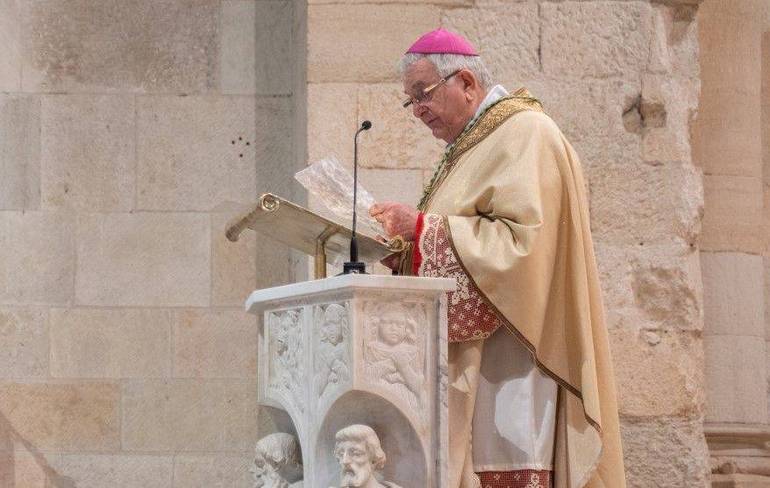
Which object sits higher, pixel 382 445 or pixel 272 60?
pixel 272 60

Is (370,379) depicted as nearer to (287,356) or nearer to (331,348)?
(331,348)

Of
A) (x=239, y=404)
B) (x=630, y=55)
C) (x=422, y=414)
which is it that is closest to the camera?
(x=422, y=414)

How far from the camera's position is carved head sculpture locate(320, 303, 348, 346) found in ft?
11.2

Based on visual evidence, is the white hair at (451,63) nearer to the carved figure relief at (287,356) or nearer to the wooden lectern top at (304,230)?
the wooden lectern top at (304,230)

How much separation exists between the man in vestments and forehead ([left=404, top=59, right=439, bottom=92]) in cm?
27

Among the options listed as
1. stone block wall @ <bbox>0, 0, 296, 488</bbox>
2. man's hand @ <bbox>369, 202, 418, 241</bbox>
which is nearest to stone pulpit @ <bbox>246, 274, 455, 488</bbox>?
man's hand @ <bbox>369, 202, 418, 241</bbox>

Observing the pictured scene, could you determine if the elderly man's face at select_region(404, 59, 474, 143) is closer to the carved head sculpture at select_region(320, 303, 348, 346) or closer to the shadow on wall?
the carved head sculpture at select_region(320, 303, 348, 346)

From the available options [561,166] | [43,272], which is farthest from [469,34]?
[43,272]

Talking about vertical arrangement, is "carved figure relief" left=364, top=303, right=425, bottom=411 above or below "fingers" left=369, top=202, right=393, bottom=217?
below

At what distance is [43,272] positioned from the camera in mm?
5812

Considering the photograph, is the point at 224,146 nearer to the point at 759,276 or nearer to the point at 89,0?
the point at 89,0

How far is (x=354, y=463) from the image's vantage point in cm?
336

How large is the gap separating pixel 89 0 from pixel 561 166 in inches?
109

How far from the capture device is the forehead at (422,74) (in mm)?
4039
